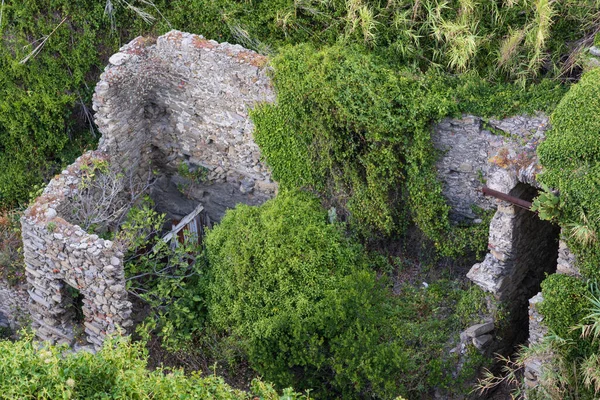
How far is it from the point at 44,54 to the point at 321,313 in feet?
22.1

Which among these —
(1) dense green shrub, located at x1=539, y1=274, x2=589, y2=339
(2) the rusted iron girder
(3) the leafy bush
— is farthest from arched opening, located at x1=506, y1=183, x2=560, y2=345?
(3) the leafy bush

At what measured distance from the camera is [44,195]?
1230 centimetres

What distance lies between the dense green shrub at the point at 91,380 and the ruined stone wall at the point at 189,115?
16.0 ft

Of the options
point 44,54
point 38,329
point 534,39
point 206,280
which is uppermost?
point 534,39

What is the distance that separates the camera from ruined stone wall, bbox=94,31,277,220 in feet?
41.9

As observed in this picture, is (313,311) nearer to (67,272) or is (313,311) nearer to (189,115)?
(67,272)

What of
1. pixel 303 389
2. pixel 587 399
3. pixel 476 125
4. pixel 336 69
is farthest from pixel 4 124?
pixel 587 399

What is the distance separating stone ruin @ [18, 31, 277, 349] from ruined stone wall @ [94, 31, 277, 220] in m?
0.02

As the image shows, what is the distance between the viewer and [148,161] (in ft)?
46.2

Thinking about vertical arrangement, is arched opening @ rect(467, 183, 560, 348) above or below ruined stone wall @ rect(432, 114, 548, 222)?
below

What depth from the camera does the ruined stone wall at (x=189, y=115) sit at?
12.8 metres

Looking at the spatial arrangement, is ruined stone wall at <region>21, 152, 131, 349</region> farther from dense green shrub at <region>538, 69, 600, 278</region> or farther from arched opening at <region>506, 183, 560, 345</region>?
dense green shrub at <region>538, 69, 600, 278</region>

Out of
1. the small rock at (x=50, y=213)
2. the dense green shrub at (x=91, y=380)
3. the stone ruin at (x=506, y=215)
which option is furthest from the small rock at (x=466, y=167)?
the small rock at (x=50, y=213)

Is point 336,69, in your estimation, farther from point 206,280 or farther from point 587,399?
point 587,399
